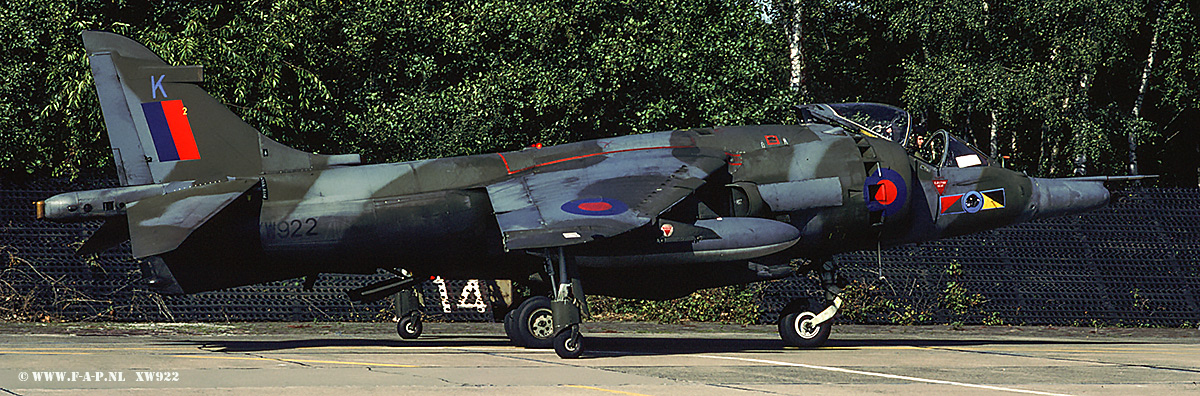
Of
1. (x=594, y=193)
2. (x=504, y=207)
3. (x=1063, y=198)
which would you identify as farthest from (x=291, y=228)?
(x=1063, y=198)

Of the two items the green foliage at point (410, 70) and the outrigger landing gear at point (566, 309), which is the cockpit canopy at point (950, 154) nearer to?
the outrigger landing gear at point (566, 309)

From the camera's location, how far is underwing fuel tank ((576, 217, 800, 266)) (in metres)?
14.5

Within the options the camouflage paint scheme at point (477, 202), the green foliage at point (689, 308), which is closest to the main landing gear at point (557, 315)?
the camouflage paint scheme at point (477, 202)

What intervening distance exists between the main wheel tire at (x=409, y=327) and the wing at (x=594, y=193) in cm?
336

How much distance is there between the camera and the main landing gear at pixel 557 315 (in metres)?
13.4

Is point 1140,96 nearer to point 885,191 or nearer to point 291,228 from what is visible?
point 885,191

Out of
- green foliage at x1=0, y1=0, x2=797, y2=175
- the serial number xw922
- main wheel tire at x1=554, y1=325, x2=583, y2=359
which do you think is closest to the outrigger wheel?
main wheel tire at x1=554, y1=325, x2=583, y2=359

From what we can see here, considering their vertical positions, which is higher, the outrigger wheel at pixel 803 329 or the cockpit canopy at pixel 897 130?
the cockpit canopy at pixel 897 130

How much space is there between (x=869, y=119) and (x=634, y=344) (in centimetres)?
481

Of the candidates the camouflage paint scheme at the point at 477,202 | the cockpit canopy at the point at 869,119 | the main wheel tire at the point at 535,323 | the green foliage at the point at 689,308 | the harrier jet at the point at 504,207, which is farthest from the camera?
the green foliage at the point at 689,308

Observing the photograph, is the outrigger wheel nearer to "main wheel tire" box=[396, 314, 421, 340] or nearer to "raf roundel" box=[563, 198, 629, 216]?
"raf roundel" box=[563, 198, 629, 216]

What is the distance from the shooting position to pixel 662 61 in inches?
957

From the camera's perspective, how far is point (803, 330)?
16.3 meters

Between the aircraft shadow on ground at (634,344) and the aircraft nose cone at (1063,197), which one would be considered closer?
the aircraft shadow on ground at (634,344)
